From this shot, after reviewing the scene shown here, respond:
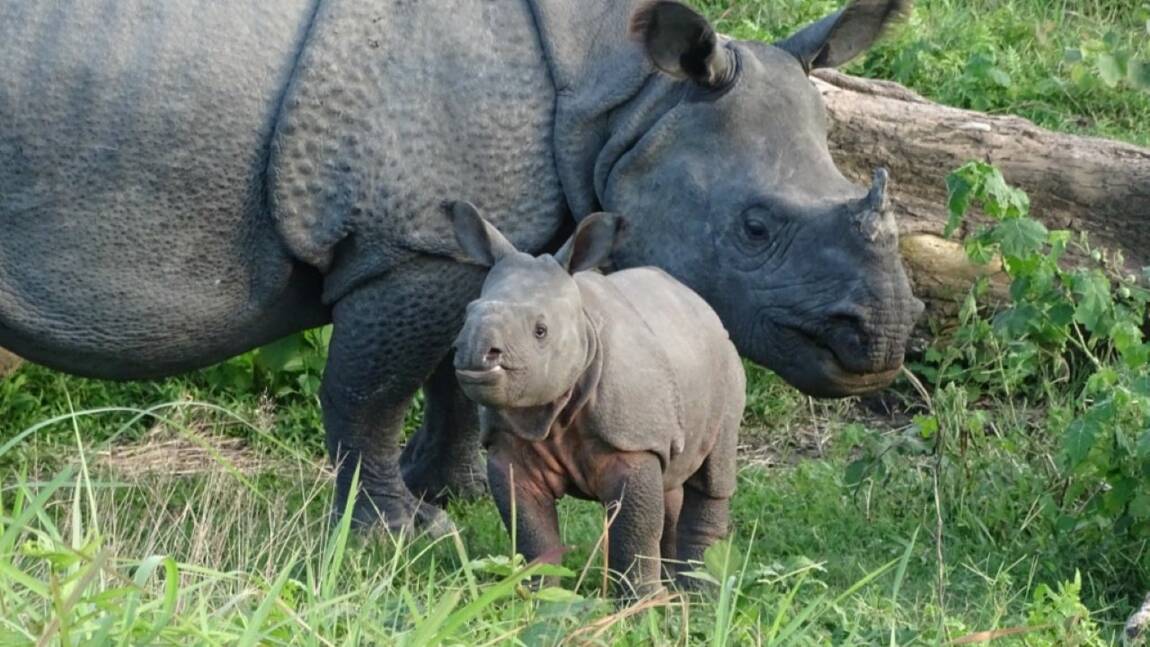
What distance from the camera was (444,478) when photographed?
749 centimetres

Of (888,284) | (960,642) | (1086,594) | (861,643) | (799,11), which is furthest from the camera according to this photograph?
(799,11)

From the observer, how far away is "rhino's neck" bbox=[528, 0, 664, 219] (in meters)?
6.32

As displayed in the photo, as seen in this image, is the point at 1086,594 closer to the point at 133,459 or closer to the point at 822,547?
the point at 822,547

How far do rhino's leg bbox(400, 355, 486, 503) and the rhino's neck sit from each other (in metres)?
1.29

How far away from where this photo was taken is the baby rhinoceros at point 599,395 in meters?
5.13

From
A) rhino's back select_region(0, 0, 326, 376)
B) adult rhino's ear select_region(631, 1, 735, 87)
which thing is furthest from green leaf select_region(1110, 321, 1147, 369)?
rhino's back select_region(0, 0, 326, 376)

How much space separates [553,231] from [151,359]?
127 centimetres

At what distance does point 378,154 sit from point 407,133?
0.34 feet

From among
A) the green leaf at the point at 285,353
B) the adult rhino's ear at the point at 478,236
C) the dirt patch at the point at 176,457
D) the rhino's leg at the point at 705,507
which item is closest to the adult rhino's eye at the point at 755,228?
the rhino's leg at the point at 705,507

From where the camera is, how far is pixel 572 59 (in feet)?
20.8

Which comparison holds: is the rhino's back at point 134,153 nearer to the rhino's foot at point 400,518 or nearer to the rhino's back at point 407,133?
the rhino's back at point 407,133

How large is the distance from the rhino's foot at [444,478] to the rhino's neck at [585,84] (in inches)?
55.6

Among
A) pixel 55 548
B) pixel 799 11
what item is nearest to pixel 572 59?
pixel 55 548

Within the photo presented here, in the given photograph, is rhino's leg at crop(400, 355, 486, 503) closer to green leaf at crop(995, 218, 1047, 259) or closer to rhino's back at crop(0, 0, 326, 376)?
rhino's back at crop(0, 0, 326, 376)
